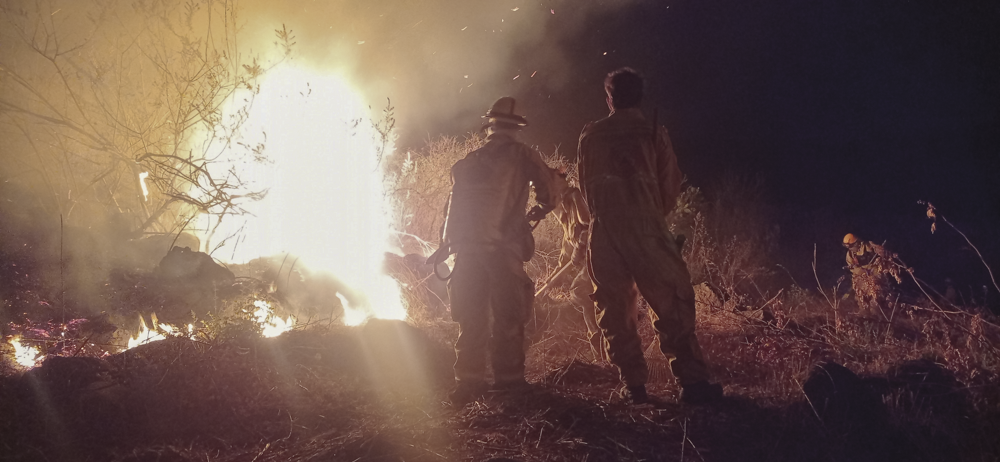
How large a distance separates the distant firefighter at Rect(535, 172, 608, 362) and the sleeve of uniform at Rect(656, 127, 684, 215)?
0.75 metres

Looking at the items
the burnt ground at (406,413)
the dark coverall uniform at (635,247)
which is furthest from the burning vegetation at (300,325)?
the dark coverall uniform at (635,247)

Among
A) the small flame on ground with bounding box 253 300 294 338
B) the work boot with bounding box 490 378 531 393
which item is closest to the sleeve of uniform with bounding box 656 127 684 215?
the work boot with bounding box 490 378 531 393

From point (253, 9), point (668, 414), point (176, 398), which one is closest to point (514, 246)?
point (668, 414)

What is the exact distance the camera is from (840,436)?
3.17m

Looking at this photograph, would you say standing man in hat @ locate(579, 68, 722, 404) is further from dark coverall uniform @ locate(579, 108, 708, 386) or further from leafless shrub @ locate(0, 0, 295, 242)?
leafless shrub @ locate(0, 0, 295, 242)

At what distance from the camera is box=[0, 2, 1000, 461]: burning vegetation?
3473 mm

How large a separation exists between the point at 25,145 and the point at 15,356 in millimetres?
4604

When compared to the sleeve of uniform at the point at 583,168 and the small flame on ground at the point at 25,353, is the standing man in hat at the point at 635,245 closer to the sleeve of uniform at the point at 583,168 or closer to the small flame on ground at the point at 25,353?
the sleeve of uniform at the point at 583,168

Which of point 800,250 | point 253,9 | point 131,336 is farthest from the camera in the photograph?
point 800,250

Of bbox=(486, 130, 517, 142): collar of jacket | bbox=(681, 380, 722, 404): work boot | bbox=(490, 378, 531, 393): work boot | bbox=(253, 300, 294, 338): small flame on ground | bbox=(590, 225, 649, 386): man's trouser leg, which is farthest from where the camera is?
bbox=(253, 300, 294, 338): small flame on ground

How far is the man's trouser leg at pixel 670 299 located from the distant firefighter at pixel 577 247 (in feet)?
3.19

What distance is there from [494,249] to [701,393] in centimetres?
176

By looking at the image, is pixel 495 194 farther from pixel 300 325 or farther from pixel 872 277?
pixel 872 277

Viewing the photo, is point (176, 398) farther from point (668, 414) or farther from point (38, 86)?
point (38, 86)
